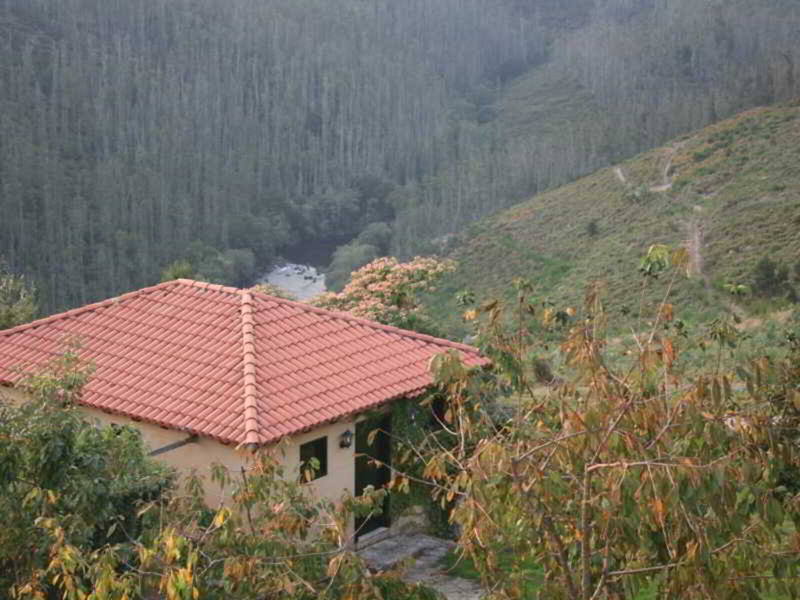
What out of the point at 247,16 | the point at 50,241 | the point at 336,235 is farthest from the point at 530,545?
the point at 247,16

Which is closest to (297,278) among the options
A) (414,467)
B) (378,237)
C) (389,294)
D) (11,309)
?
(378,237)

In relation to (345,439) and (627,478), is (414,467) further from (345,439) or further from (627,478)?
(627,478)

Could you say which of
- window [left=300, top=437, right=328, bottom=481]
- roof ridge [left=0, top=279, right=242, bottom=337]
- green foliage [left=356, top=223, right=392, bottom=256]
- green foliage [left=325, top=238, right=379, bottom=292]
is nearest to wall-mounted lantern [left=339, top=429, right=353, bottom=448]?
window [left=300, top=437, right=328, bottom=481]

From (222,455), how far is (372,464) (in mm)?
2004

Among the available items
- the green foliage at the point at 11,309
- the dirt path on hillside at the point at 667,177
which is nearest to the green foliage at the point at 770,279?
the dirt path on hillside at the point at 667,177

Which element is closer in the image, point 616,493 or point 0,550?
point 616,493

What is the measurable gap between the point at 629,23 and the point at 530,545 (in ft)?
387

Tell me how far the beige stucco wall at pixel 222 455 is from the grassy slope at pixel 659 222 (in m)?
31.4

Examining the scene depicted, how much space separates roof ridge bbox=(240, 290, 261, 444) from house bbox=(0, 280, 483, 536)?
2 centimetres

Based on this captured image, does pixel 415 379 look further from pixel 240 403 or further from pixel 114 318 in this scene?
pixel 114 318

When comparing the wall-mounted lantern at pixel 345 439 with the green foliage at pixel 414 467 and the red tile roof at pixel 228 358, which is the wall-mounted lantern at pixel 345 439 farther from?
the green foliage at pixel 414 467

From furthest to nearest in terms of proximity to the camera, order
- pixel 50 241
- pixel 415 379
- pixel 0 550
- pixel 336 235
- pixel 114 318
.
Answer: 1. pixel 336 235
2. pixel 50 241
3. pixel 114 318
4. pixel 415 379
5. pixel 0 550

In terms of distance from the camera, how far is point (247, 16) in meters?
106

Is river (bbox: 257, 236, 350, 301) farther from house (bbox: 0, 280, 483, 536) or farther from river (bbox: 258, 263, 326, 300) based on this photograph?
house (bbox: 0, 280, 483, 536)
